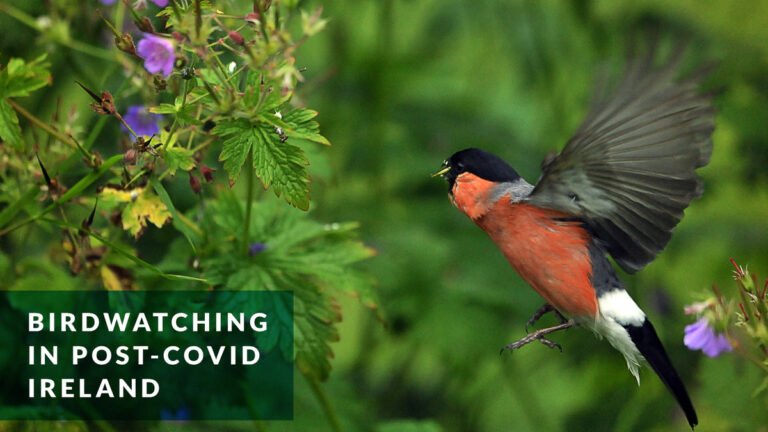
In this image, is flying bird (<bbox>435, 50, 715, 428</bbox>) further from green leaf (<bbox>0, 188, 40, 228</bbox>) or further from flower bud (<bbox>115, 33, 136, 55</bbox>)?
green leaf (<bbox>0, 188, 40, 228</bbox>)

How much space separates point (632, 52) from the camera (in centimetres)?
203

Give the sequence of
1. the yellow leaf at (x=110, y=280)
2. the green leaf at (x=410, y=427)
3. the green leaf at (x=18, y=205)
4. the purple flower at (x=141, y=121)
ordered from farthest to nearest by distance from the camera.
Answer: the green leaf at (x=410, y=427), the purple flower at (x=141, y=121), the yellow leaf at (x=110, y=280), the green leaf at (x=18, y=205)

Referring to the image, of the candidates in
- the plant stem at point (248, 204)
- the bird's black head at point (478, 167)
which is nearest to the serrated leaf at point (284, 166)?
the plant stem at point (248, 204)

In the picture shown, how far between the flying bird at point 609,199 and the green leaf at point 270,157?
379 mm

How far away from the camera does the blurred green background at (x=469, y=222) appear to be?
3602mm

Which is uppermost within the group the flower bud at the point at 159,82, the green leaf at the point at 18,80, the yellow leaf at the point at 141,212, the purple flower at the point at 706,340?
the green leaf at the point at 18,80

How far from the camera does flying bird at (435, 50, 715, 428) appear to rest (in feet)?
6.43

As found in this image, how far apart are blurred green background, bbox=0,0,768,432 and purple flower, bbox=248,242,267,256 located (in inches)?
37.1

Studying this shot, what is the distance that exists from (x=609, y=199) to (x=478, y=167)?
25 centimetres

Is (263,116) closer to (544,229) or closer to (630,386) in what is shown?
(544,229)

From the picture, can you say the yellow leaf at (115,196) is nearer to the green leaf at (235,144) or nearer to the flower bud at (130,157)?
the flower bud at (130,157)

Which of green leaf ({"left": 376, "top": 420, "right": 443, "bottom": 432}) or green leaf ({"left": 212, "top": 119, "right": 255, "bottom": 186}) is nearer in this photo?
green leaf ({"left": 212, "top": 119, "right": 255, "bottom": 186})


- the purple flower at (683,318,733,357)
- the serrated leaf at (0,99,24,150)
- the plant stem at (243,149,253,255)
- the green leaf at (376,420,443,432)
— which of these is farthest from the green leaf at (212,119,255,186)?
the green leaf at (376,420,443,432)

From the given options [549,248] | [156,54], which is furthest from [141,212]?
[549,248]
